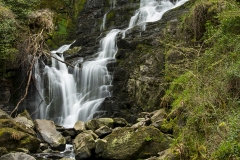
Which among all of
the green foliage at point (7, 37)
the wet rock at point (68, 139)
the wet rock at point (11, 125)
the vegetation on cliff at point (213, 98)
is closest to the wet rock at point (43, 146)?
the wet rock at point (11, 125)

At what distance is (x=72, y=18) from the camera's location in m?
24.4

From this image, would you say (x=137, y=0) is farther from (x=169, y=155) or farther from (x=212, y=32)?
(x=169, y=155)

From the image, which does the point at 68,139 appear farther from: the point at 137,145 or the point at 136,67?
the point at 136,67

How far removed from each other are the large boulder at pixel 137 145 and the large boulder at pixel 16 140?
257 cm

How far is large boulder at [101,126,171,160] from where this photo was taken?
8.39 metres

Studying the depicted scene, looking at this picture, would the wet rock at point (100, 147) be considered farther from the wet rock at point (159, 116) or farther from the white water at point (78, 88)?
the white water at point (78, 88)

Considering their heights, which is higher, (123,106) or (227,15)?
(227,15)

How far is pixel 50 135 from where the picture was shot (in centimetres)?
1098

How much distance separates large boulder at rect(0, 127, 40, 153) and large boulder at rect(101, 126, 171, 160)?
2.57 metres

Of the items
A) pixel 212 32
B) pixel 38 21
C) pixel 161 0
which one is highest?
pixel 161 0

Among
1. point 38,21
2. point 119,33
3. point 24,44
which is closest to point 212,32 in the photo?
point 119,33

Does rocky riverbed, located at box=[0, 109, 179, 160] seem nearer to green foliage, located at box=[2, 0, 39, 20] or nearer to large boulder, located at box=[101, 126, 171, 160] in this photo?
large boulder, located at box=[101, 126, 171, 160]

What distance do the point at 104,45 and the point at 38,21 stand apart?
422 cm

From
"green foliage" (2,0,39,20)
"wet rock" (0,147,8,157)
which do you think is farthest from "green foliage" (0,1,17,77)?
"wet rock" (0,147,8,157)
